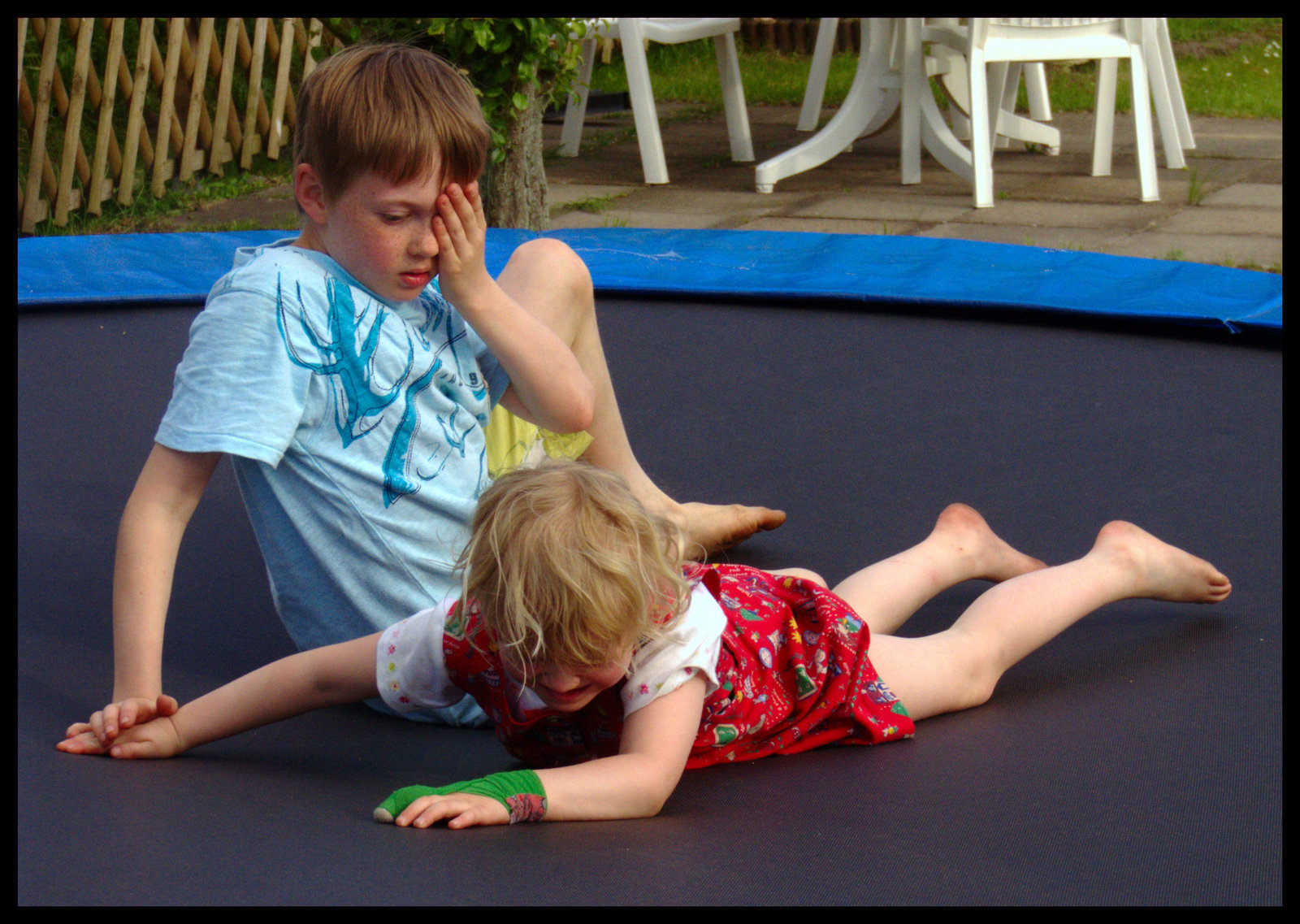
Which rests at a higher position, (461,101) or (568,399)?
(461,101)

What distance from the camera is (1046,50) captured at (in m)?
3.33

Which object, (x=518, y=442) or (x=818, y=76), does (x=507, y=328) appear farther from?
(x=818, y=76)

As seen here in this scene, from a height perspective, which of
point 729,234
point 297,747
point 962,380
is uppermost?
point 729,234

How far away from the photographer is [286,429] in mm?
1049

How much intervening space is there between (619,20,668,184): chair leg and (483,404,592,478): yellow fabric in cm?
257

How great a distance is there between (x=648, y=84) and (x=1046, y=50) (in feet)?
3.61

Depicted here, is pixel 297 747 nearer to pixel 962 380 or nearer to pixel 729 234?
pixel 962 380

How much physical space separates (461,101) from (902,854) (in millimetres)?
677

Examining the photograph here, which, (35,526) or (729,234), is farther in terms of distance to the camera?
(729,234)

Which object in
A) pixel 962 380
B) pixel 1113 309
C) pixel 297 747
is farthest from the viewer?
pixel 1113 309

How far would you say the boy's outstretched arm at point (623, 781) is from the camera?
867 millimetres

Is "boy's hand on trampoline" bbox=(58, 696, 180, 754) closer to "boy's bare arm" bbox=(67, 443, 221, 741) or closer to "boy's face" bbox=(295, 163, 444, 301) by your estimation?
"boy's bare arm" bbox=(67, 443, 221, 741)
